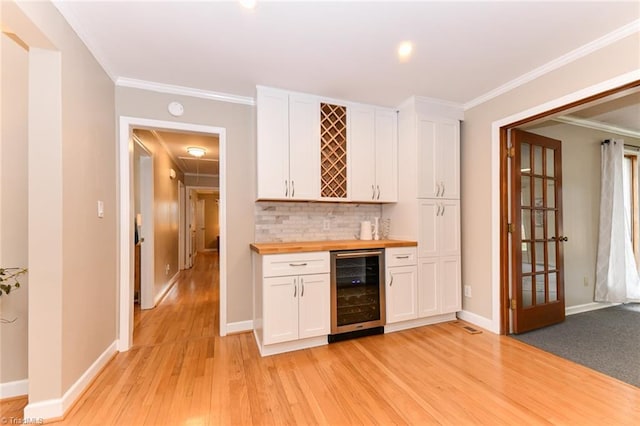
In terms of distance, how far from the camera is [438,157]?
9.95 feet

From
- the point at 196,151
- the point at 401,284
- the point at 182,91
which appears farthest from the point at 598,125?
the point at 196,151

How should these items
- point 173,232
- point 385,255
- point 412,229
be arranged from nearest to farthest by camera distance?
point 385,255
point 412,229
point 173,232

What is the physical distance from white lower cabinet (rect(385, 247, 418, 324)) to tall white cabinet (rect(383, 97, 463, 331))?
0.21 feet

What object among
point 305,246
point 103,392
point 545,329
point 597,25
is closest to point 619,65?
point 597,25

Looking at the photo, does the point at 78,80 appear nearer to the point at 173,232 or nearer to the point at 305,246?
the point at 305,246

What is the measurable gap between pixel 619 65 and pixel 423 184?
1.61m

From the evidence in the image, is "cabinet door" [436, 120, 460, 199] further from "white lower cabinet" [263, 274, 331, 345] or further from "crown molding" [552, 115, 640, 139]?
"white lower cabinet" [263, 274, 331, 345]

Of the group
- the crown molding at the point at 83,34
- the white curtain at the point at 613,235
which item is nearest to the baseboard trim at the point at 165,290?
the crown molding at the point at 83,34

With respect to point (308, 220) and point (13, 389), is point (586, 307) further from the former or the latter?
point (13, 389)

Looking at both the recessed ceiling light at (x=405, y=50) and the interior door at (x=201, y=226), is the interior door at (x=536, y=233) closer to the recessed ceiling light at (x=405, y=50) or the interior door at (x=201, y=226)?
the recessed ceiling light at (x=405, y=50)

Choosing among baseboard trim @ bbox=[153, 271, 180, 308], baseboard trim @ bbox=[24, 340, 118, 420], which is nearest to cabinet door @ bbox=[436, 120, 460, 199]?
baseboard trim @ bbox=[24, 340, 118, 420]

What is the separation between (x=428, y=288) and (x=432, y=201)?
0.94m

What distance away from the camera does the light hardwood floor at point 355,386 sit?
1603 millimetres

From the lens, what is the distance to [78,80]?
6.06 ft
